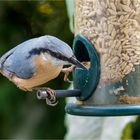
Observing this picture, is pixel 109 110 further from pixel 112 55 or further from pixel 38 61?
pixel 38 61

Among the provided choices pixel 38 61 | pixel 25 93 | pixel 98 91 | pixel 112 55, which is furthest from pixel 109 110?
pixel 25 93

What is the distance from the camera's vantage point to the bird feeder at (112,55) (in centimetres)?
478

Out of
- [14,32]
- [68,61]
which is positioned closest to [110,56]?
[68,61]

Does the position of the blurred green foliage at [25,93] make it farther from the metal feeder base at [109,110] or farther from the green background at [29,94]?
the metal feeder base at [109,110]

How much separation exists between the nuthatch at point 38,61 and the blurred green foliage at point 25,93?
827 mm

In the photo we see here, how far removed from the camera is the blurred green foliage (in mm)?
5570

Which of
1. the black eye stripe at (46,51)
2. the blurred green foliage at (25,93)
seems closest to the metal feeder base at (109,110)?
the black eye stripe at (46,51)

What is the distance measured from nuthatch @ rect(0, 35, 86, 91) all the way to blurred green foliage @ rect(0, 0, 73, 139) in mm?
827

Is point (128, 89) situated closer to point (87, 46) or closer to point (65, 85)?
point (87, 46)

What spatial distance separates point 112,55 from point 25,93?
1397mm

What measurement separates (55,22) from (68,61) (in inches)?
44.0

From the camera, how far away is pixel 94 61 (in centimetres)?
484

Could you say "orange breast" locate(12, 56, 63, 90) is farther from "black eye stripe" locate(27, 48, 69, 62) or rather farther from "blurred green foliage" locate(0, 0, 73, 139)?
"blurred green foliage" locate(0, 0, 73, 139)

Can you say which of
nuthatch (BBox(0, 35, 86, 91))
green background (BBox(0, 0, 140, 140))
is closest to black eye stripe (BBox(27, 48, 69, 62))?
nuthatch (BBox(0, 35, 86, 91))
